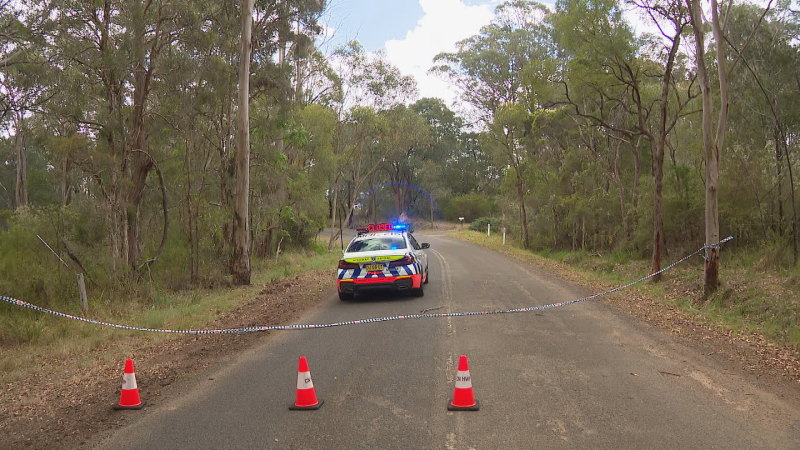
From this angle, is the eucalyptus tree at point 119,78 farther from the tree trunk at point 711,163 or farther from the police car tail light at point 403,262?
the tree trunk at point 711,163

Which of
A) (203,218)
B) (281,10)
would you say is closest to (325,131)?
(281,10)

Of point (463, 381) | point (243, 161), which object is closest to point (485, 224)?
point (243, 161)

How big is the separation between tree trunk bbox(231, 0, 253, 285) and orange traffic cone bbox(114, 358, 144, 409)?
10.6 metres

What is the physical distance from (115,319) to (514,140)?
2582cm

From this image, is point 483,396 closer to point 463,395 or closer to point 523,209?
point 463,395

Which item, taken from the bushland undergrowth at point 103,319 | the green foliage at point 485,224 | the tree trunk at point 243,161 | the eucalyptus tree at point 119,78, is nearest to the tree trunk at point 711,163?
the bushland undergrowth at point 103,319

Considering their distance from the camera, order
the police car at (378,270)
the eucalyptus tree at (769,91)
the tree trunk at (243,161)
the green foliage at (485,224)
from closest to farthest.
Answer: the police car at (378,270) → the tree trunk at (243,161) → the eucalyptus tree at (769,91) → the green foliage at (485,224)

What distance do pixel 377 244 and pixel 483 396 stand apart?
746 centimetres

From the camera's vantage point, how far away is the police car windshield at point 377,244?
12.7m

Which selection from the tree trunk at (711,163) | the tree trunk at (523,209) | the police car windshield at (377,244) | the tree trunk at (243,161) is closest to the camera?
the tree trunk at (711,163)

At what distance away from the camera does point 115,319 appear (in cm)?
1041

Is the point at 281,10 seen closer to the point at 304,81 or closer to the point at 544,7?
the point at 304,81

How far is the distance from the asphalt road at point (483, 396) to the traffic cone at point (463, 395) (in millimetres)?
119

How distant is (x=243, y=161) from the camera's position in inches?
620
